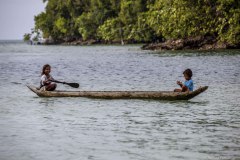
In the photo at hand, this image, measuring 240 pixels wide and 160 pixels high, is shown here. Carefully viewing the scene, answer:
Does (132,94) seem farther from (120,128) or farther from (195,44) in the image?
(195,44)

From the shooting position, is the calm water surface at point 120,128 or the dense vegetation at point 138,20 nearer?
the calm water surface at point 120,128

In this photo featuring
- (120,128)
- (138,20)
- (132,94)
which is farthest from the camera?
(138,20)

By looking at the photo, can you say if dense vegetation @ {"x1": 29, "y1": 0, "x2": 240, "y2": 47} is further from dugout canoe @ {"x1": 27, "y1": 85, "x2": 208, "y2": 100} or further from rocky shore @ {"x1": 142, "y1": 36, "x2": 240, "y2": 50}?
dugout canoe @ {"x1": 27, "y1": 85, "x2": 208, "y2": 100}

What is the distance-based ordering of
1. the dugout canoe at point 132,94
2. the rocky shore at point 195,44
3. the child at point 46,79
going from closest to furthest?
1. the dugout canoe at point 132,94
2. the child at point 46,79
3. the rocky shore at point 195,44

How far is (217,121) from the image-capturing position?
46.2 feet

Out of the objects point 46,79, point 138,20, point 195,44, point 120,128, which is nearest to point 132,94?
point 46,79


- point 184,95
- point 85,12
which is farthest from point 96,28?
point 184,95

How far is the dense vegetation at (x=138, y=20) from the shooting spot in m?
55.6

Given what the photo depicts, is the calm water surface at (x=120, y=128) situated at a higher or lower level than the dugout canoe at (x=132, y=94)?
lower

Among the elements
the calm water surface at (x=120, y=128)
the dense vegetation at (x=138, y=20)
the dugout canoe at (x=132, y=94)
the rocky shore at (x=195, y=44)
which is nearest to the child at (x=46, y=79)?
the dugout canoe at (x=132, y=94)

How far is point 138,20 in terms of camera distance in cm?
9525

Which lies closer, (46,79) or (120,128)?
(120,128)

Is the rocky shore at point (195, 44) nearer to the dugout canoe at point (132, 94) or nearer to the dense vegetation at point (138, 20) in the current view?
the dense vegetation at point (138, 20)

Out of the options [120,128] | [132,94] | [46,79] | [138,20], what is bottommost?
[120,128]
